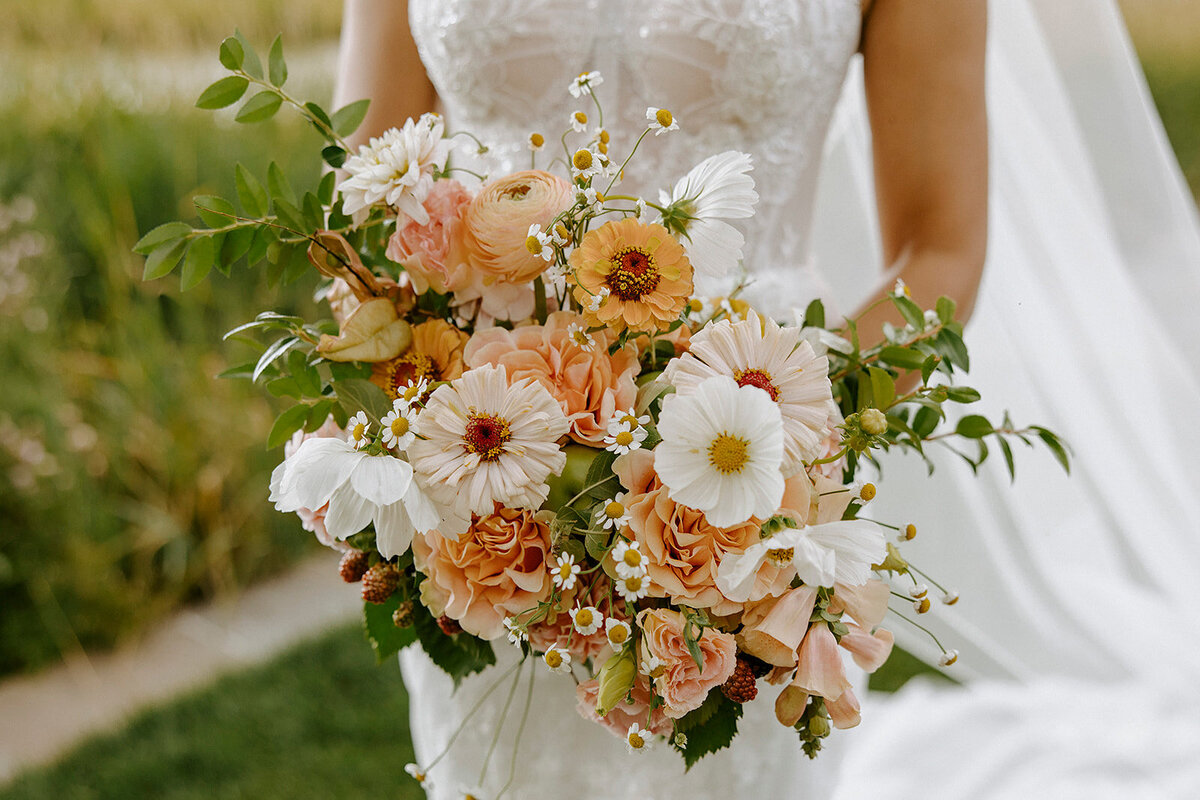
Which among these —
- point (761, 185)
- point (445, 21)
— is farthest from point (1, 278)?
point (761, 185)

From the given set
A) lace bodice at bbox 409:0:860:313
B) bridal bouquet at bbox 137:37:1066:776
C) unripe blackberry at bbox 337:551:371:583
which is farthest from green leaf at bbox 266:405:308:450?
lace bodice at bbox 409:0:860:313

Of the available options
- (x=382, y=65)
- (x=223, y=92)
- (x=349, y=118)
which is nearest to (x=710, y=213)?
(x=349, y=118)

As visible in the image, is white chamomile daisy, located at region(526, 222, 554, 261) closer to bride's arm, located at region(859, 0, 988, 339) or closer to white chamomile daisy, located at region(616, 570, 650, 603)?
white chamomile daisy, located at region(616, 570, 650, 603)

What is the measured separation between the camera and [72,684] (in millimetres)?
2973

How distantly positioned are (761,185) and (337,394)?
0.82 m

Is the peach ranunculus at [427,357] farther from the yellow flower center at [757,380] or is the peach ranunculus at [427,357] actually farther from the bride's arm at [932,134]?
the bride's arm at [932,134]

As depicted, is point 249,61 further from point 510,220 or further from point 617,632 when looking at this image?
point 617,632

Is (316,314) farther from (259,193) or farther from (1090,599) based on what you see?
(259,193)

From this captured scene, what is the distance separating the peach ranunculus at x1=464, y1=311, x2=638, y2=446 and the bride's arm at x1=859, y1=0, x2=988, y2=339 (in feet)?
2.00

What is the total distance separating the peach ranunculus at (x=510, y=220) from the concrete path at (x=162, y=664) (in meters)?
2.41

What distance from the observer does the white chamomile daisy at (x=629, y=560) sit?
75 cm

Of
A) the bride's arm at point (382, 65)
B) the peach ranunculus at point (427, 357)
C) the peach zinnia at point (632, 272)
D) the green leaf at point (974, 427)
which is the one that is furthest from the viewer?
the bride's arm at point (382, 65)

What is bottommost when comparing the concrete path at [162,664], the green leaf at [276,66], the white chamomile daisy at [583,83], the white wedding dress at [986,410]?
the concrete path at [162,664]

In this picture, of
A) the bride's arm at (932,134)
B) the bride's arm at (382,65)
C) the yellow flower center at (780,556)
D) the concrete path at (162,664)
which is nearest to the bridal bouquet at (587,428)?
the yellow flower center at (780,556)
